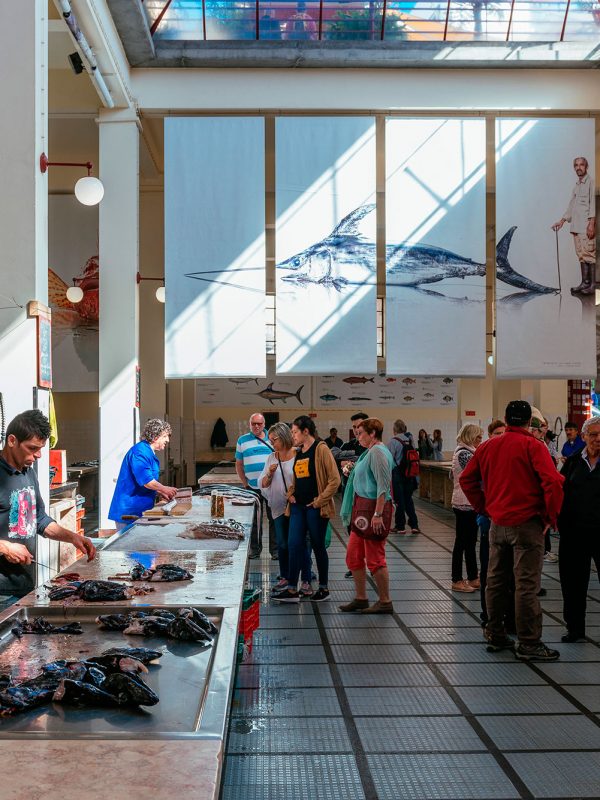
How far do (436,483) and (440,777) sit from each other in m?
13.4

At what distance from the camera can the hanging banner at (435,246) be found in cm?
1229

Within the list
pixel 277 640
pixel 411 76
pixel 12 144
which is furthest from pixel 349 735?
pixel 411 76

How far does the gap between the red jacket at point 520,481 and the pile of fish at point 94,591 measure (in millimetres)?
2747


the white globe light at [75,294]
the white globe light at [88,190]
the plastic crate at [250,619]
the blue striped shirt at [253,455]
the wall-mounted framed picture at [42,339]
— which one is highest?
the white globe light at [88,190]

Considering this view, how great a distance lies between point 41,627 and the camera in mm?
3111

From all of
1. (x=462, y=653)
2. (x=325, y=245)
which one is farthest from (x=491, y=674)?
(x=325, y=245)

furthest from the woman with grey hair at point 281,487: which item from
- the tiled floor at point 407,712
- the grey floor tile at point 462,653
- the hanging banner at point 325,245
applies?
the hanging banner at point 325,245

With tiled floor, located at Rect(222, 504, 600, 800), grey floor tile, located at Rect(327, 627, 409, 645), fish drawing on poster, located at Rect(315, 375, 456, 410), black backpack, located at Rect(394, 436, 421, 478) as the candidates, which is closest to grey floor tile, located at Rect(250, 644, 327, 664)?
tiled floor, located at Rect(222, 504, 600, 800)

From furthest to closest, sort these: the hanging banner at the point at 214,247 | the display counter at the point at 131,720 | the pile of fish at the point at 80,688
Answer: the hanging banner at the point at 214,247
the pile of fish at the point at 80,688
the display counter at the point at 131,720

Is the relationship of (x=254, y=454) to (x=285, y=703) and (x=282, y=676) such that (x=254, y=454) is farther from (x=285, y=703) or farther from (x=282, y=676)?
(x=285, y=703)

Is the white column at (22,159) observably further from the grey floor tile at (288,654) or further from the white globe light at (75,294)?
the white globe light at (75,294)

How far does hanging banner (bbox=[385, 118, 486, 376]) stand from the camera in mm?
12289

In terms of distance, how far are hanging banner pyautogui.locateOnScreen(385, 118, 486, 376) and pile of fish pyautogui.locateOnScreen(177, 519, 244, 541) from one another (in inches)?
270

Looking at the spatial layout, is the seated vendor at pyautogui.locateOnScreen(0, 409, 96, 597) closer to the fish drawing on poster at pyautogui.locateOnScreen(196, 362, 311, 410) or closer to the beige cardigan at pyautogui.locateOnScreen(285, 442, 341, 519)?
the beige cardigan at pyautogui.locateOnScreen(285, 442, 341, 519)
